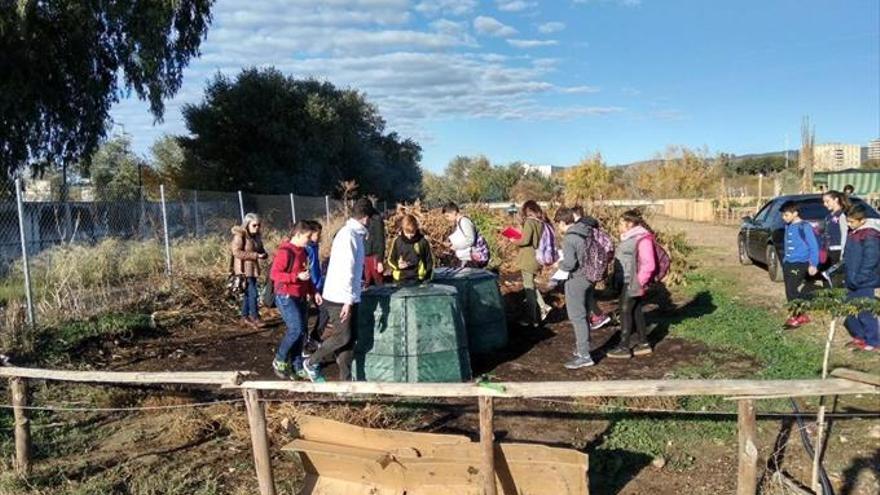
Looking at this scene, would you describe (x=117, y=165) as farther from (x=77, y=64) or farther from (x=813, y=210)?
(x=813, y=210)

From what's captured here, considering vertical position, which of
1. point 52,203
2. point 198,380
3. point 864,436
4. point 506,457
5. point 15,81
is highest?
point 15,81

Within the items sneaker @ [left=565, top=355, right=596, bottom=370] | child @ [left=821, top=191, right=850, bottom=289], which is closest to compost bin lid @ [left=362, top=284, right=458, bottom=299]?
sneaker @ [left=565, top=355, right=596, bottom=370]

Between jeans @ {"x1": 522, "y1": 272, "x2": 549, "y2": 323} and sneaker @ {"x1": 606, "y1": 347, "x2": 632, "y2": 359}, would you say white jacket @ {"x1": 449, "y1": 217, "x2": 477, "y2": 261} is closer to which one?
jeans @ {"x1": 522, "y1": 272, "x2": 549, "y2": 323}

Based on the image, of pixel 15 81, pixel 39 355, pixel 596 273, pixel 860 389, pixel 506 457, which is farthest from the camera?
pixel 15 81

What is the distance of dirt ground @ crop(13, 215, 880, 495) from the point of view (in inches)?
201

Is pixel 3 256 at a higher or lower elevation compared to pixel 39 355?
higher

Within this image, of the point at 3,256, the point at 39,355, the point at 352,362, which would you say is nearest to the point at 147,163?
the point at 3,256

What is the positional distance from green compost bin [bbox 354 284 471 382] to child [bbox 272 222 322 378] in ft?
2.39

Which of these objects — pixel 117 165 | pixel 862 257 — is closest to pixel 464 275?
pixel 862 257

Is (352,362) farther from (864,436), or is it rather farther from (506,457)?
(864,436)

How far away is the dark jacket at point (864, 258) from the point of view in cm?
754

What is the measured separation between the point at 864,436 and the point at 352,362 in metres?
4.34

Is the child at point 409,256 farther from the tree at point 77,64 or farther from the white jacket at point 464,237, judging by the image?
the tree at point 77,64

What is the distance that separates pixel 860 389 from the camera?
3.77 meters
